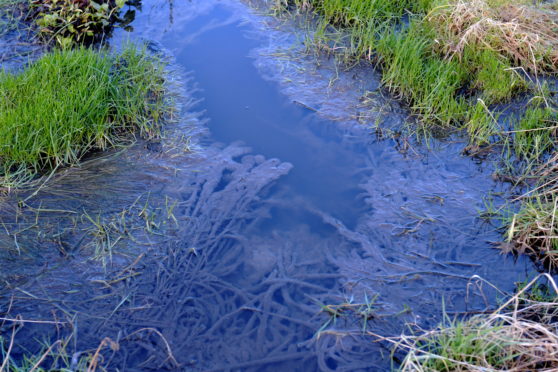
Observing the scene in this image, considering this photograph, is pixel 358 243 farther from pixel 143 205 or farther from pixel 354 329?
pixel 143 205

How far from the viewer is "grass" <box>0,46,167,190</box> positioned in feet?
10.8

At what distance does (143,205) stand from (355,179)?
131 centimetres

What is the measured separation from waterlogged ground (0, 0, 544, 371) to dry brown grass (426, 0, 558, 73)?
0.86m

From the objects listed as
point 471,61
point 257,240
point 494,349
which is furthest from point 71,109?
point 471,61

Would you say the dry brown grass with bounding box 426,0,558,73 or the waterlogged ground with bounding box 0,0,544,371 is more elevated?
the dry brown grass with bounding box 426,0,558,73

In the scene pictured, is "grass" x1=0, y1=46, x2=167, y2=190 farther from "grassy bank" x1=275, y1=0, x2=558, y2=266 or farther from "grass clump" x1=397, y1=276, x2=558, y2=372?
"grass clump" x1=397, y1=276, x2=558, y2=372

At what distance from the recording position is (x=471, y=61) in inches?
169

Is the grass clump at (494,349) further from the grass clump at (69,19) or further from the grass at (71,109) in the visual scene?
the grass clump at (69,19)

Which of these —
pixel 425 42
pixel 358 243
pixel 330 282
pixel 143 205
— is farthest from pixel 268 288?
pixel 425 42

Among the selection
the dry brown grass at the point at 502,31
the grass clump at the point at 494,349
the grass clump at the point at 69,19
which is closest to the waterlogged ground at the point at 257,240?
the grass clump at the point at 494,349

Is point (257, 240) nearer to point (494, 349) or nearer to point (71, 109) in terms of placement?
point (494, 349)

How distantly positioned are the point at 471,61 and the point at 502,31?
0.30 m

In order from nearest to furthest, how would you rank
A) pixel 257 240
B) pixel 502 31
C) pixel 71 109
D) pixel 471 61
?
pixel 257 240
pixel 71 109
pixel 502 31
pixel 471 61

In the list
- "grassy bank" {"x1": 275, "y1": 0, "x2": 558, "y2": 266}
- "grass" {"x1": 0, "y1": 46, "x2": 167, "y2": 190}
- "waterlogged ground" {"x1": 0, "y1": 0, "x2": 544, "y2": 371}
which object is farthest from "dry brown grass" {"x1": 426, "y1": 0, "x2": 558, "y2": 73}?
"grass" {"x1": 0, "y1": 46, "x2": 167, "y2": 190}
